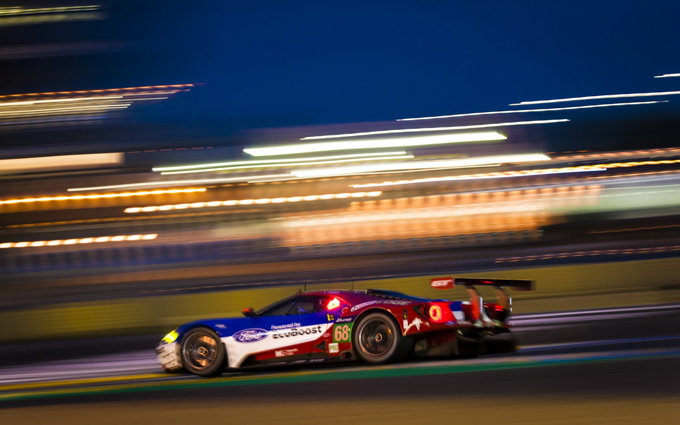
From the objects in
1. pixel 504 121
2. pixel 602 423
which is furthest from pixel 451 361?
pixel 504 121

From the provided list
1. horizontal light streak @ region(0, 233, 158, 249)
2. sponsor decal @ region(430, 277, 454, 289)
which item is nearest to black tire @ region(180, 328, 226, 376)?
sponsor decal @ region(430, 277, 454, 289)

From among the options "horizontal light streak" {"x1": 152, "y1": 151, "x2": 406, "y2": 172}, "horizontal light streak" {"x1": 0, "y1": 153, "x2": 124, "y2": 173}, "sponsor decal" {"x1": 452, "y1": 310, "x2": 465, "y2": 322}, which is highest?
"horizontal light streak" {"x1": 0, "y1": 153, "x2": 124, "y2": 173}

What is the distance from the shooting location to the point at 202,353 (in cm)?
811

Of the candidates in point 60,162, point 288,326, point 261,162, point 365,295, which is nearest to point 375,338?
point 365,295

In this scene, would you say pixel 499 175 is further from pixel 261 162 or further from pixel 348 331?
pixel 348 331

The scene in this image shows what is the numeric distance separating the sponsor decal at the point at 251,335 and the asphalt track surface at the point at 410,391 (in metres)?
0.39

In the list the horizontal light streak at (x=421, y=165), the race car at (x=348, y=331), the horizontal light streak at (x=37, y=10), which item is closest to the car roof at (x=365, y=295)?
the race car at (x=348, y=331)

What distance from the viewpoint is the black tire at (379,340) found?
748cm

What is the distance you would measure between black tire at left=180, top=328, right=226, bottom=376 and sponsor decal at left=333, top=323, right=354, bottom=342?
50.2 inches

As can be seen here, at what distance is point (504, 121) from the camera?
31.8m

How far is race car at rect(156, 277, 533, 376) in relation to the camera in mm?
7445

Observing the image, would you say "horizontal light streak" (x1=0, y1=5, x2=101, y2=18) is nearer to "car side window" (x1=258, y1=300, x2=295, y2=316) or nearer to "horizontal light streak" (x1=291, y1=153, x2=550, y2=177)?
"horizontal light streak" (x1=291, y1=153, x2=550, y2=177)

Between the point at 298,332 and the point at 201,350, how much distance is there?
3.76ft

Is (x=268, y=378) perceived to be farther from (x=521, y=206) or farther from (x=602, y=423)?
(x=521, y=206)
